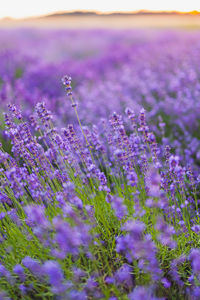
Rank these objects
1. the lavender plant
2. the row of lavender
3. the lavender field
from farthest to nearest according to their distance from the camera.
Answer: the row of lavender < the lavender field < the lavender plant

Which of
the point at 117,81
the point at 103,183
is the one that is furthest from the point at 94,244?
the point at 117,81

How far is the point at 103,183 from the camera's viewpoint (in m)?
2.31

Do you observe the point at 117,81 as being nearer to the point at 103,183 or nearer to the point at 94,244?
the point at 103,183

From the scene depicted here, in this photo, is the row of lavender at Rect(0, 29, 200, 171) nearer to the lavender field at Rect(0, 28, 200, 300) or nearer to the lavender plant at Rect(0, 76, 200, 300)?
the lavender field at Rect(0, 28, 200, 300)

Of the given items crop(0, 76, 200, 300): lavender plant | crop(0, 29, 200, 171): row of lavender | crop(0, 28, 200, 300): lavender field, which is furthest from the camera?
crop(0, 29, 200, 171): row of lavender

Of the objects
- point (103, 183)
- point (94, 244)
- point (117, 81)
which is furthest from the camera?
point (117, 81)

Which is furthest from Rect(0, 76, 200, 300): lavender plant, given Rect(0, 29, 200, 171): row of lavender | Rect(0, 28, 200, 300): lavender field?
Rect(0, 29, 200, 171): row of lavender

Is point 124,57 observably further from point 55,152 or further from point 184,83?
point 55,152

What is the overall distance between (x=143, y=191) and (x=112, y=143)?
0.51 meters

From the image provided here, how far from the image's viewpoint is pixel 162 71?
7809mm

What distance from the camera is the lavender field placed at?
1789 mm

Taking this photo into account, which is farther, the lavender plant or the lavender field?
the lavender field

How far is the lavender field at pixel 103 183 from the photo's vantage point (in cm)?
179

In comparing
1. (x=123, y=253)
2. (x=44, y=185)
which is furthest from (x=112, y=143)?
(x=123, y=253)
